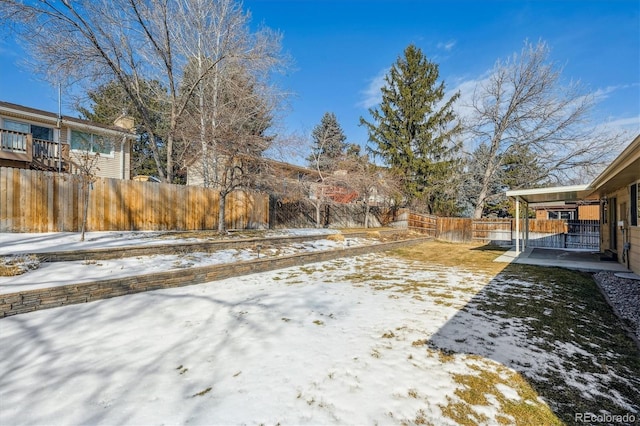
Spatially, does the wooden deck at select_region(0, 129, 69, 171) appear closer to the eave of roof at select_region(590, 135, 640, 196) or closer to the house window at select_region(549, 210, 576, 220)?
the eave of roof at select_region(590, 135, 640, 196)

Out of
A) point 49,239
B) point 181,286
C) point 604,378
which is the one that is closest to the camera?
point 604,378

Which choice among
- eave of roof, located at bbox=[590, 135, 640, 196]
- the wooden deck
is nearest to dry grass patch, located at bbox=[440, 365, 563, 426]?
eave of roof, located at bbox=[590, 135, 640, 196]

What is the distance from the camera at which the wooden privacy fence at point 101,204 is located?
815cm

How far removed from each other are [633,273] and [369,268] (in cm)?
660

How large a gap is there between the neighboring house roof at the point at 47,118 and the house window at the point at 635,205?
20.5 m

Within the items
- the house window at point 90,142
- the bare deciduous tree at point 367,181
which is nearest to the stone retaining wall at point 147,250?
the bare deciduous tree at point 367,181

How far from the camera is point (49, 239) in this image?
7402mm

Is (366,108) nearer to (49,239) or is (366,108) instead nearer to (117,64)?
(117,64)

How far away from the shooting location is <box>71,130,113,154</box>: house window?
1510 centimetres

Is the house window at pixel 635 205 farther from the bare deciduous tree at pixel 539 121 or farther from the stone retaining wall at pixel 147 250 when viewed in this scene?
the bare deciduous tree at pixel 539 121

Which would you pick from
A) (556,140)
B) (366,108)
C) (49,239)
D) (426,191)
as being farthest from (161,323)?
(366,108)

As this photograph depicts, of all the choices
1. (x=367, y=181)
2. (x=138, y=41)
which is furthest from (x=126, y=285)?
(x=367, y=181)

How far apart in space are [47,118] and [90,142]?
1876 millimetres

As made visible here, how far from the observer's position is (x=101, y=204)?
928cm
